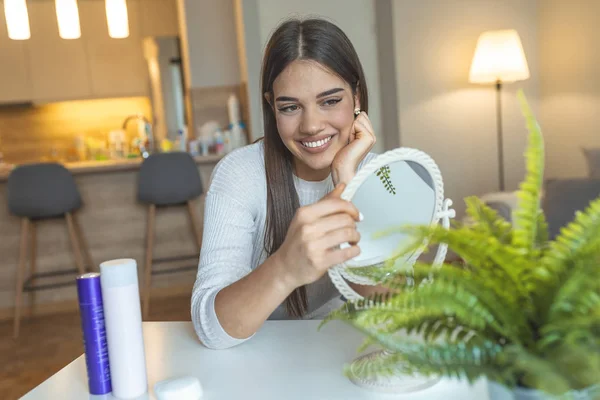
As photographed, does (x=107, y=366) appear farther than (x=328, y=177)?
No

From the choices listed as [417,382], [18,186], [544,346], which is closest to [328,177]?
[417,382]

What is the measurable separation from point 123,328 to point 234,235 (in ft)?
1.23

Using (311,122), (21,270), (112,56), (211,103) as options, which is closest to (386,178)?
(311,122)

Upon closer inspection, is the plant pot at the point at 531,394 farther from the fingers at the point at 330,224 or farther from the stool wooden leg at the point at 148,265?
the stool wooden leg at the point at 148,265

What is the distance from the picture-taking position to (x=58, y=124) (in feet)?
17.3

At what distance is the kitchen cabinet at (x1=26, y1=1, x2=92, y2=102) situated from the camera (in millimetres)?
4922

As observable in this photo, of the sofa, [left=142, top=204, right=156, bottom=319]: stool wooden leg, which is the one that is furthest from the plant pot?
[left=142, top=204, right=156, bottom=319]: stool wooden leg

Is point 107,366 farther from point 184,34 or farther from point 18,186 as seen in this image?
point 184,34

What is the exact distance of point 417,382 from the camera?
2.88ft

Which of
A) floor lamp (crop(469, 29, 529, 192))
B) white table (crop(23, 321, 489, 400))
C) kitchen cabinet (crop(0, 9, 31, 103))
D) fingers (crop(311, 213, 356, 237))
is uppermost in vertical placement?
kitchen cabinet (crop(0, 9, 31, 103))

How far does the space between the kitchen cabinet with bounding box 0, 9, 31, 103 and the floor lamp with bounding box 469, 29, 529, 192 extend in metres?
3.56

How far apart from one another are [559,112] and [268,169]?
9.42ft

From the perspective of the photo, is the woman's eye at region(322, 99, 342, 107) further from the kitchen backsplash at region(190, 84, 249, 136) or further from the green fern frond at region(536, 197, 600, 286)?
the kitchen backsplash at region(190, 84, 249, 136)

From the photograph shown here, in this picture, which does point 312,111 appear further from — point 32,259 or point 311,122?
point 32,259
